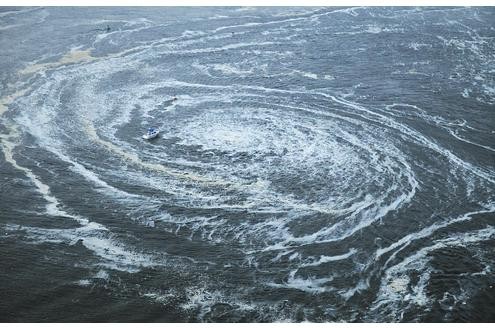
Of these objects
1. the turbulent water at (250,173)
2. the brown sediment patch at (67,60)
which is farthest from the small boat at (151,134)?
the brown sediment patch at (67,60)

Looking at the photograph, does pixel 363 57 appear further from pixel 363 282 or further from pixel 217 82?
pixel 363 282

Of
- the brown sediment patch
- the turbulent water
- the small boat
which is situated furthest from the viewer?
the brown sediment patch

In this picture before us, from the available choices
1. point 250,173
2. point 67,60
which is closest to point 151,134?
point 250,173

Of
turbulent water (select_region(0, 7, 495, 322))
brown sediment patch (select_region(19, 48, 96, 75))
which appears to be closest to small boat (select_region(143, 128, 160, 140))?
turbulent water (select_region(0, 7, 495, 322))

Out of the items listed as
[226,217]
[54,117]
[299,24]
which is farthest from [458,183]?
A: [299,24]

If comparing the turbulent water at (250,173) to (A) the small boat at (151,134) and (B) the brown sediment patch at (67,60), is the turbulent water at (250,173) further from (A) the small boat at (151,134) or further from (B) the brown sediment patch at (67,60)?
(A) the small boat at (151,134)

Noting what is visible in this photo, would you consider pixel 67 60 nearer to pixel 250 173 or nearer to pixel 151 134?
pixel 151 134

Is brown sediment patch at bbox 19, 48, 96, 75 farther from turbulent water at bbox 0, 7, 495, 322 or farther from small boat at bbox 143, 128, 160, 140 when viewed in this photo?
small boat at bbox 143, 128, 160, 140

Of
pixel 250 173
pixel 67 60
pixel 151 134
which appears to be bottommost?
pixel 250 173
